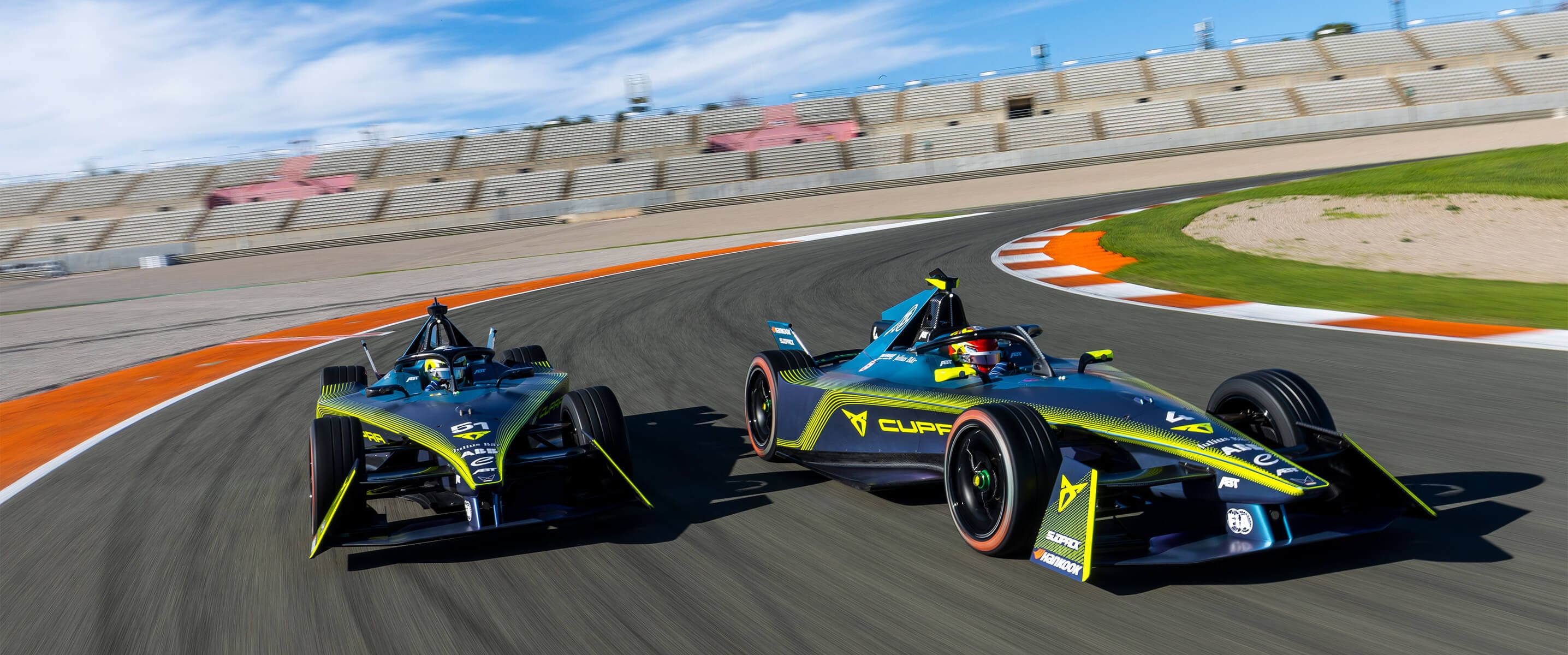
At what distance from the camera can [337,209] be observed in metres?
47.5

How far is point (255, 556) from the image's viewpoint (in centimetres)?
476

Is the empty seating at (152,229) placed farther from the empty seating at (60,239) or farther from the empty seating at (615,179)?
the empty seating at (615,179)

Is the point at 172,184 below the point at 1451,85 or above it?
above

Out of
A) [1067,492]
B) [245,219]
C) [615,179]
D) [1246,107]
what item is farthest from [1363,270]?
[245,219]

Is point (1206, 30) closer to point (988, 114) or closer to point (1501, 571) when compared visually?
point (988, 114)

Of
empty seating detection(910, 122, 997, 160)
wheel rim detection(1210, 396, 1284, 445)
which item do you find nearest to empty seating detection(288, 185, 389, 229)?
empty seating detection(910, 122, 997, 160)

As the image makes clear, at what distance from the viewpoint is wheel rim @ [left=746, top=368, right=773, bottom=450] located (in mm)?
6176

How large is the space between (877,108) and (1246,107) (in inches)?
711

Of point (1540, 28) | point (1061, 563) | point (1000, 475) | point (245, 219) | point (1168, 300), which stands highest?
point (1540, 28)

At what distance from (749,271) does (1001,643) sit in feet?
42.7

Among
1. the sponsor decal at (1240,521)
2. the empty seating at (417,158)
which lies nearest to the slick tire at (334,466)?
the sponsor decal at (1240,521)

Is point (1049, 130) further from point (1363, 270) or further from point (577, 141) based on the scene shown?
point (1363, 270)

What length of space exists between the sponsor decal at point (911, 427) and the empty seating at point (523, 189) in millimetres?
43263

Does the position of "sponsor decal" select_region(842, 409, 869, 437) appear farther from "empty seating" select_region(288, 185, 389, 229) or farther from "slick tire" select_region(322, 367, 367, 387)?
"empty seating" select_region(288, 185, 389, 229)
